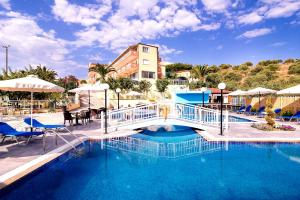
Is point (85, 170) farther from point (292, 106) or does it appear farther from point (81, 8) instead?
point (292, 106)

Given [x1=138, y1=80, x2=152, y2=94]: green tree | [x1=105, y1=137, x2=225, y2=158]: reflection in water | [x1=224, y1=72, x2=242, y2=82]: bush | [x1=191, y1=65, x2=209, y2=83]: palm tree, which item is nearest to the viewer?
[x1=105, y1=137, x2=225, y2=158]: reflection in water

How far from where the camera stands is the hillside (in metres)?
45.3

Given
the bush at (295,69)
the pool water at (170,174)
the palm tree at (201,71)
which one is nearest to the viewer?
the pool water at (170,174)

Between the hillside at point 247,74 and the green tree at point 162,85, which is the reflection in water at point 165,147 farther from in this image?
the hillside at point 247,74

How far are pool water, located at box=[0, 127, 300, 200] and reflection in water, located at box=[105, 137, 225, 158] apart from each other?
0.13ft

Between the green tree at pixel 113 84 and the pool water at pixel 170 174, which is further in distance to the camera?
the green tree at pixel 113 84

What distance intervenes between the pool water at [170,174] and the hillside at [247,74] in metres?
34.0

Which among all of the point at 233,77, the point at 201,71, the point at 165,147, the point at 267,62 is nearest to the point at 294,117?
the point at 165,147

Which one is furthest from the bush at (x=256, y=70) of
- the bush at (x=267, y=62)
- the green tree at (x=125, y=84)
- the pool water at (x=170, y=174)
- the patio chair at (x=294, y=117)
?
the pool water at (x=170, y=174)

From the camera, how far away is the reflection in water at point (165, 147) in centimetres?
825

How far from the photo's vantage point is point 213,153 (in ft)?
26.3

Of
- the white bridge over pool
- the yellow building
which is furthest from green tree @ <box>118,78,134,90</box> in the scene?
the white bridge over pool

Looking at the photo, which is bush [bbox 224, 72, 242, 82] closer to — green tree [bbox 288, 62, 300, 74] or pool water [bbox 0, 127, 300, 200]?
green tree [bbox 288, 62, 300, 74]

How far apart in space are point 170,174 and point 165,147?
3131 millimetres
